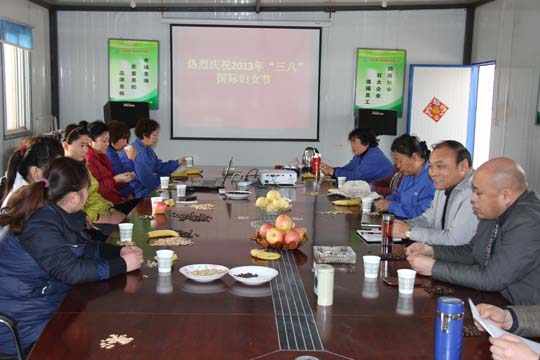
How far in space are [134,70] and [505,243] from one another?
6.86 m

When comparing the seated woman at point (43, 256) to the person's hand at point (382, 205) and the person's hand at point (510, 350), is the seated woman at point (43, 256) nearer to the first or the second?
the person's hand at point (510, 350)

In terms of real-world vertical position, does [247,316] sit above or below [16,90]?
Result: below

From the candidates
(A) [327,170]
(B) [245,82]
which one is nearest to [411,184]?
(A) [327,170]

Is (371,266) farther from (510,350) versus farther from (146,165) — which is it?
(146,165)

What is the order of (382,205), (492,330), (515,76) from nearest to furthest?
(492,330) → (382,205) → (515,76)

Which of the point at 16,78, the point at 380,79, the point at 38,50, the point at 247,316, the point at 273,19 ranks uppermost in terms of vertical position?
the point at 273,19

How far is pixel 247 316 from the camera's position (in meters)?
1.94

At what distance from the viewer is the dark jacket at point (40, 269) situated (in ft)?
7.27

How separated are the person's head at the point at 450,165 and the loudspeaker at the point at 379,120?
16.2 feet

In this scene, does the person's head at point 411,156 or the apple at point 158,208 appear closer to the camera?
the apple at point 158,208

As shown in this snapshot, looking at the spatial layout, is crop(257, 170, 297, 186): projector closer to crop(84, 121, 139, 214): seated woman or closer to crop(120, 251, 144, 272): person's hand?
crop(84, 121, 139, 214): seated woman

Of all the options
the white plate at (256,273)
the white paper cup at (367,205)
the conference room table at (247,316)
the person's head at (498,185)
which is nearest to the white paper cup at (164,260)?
the conference room table at (247,316)

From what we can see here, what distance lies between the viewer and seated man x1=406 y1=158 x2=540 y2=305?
2.17 meters

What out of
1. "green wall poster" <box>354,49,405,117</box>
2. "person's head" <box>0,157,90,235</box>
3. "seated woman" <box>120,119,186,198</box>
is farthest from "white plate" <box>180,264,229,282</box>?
"green wall poster" <box>354,49,405,117</box>
